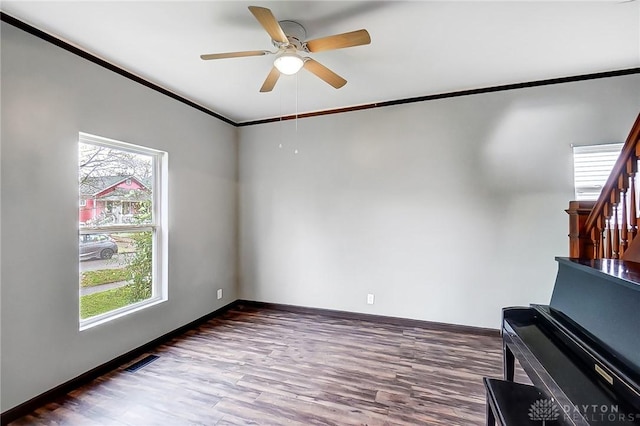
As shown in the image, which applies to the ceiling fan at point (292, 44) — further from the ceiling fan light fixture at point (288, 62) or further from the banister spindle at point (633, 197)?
the banister spindle at point (633, 197)

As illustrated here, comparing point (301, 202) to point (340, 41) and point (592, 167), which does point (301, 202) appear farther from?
point (592, 167)

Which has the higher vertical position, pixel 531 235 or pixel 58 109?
pixel 58 109

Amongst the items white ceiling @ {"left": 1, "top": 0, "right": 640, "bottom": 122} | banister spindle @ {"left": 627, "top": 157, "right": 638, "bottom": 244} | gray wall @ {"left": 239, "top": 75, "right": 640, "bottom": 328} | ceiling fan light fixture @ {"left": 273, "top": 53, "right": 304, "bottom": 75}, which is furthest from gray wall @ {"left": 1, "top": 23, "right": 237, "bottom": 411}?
banister spindle @ {"left": 627, "top": 157, "right": 638, "bottom": 244}

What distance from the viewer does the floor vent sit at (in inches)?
105

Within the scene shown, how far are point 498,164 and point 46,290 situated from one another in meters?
4.27

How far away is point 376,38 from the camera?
2.33 m

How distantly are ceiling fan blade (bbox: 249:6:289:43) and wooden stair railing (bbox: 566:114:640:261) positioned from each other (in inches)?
82.5

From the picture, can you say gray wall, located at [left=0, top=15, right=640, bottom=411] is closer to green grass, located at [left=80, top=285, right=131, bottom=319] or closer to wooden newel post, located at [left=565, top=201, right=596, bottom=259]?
green grass, located at [left=80, top=285, right=131, bottom=319]

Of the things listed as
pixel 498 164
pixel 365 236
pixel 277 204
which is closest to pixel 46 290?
pixel 277 204

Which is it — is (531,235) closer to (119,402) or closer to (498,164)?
(498,164)

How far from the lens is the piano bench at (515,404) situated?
1282mm

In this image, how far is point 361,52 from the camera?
8.27 ft

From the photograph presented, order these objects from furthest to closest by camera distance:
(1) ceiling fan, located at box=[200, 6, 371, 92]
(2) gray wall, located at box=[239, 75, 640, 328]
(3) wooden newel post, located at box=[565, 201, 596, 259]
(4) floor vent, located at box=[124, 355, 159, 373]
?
(2) gray wall, located at box=[239, 75, 640, 328]
(4) floor vent, located at box=[124, 355, 159, 373]
(3) wooden newel post, located at box=[565, 201, 596, 259]
(1) ceiling fan, located at box=[200, 6, 371, 92]

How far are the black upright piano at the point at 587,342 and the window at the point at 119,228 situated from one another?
127 inches
